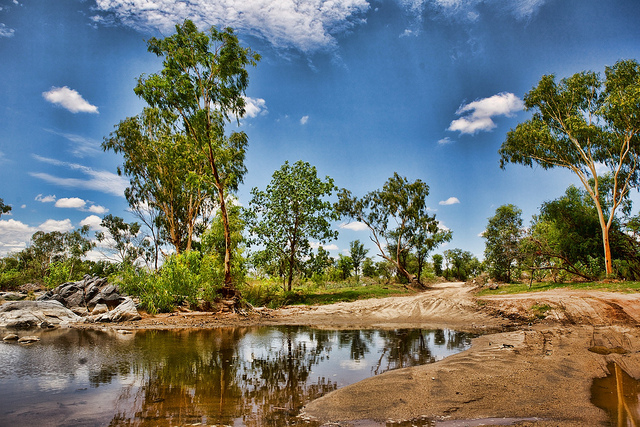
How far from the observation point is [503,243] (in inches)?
1010

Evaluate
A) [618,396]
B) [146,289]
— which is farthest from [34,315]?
[618,396]

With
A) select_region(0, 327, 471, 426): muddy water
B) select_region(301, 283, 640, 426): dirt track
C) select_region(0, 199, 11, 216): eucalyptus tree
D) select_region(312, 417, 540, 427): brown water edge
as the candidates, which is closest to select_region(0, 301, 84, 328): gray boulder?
select_region(0, 327, 471, 426): muddy water

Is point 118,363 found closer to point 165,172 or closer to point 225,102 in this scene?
point 225,102

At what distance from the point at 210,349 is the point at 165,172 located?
2245 cm

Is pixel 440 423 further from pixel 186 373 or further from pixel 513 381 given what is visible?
pixel 186 373

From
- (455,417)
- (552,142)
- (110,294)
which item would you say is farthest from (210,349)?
(552,142)

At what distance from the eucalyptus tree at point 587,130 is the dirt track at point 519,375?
1280cm

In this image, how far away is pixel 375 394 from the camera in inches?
187

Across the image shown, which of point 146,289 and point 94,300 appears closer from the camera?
point 146,289

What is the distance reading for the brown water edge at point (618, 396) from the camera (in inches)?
148

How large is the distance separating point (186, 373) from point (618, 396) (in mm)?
7180

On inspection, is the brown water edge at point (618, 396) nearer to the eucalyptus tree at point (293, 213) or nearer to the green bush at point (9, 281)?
the eucalyptus tree at point (293, 213)

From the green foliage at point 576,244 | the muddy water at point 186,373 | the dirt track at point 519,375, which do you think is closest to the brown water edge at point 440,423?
the dirt track at point 519,375

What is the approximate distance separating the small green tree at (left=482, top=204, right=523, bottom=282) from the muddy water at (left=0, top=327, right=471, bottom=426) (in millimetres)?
16748
